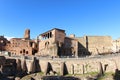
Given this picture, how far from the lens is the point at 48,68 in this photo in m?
80.9

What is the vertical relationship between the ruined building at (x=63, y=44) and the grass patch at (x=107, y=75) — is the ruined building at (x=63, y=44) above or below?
above

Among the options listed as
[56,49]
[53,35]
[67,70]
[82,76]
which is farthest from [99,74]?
[53,35]

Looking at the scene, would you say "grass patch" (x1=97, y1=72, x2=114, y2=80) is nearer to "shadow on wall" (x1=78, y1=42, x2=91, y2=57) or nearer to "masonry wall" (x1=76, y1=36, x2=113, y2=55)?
"shadow on wall" (x1=78, y1=42, x2=91, y2=57)

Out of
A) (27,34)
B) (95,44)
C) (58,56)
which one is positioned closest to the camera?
(58,56)

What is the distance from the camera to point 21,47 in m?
104

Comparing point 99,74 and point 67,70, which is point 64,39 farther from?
point 99,74

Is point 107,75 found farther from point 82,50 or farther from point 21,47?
point 21,47

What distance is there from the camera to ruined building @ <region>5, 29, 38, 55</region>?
10256cm

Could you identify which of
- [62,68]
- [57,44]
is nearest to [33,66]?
[62,68]

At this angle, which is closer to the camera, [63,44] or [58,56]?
[58,56]

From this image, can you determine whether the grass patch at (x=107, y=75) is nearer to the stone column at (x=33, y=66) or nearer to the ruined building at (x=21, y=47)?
the stone column at (x=33, y=66)

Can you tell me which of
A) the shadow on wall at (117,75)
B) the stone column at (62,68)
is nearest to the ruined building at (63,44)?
the stone column at (62,68)

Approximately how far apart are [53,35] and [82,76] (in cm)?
2763

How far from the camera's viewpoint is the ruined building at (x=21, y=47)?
103 meters
